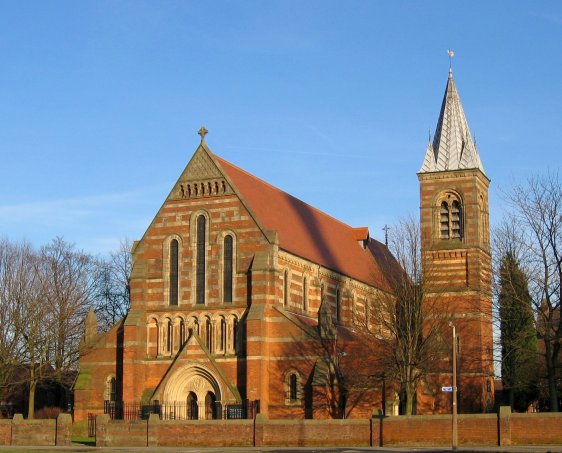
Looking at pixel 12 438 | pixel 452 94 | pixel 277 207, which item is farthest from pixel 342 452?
pixel 452 94

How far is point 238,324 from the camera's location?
189ft

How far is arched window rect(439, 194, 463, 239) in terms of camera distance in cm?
6981

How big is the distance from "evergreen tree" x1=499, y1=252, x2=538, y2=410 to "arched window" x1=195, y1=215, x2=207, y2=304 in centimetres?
1684

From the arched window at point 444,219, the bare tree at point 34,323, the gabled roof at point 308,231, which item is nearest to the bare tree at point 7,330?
the bare tree at point 34,323

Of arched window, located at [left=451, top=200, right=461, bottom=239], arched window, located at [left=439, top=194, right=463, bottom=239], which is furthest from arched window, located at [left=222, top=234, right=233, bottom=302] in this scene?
arched window, located at [left=451, top=200, right=461, bottom=239]

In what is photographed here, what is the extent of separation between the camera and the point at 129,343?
59000mm

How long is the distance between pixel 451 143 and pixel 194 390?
86.3ft

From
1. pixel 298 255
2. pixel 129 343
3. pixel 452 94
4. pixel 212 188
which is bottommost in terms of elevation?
pixel 129 343

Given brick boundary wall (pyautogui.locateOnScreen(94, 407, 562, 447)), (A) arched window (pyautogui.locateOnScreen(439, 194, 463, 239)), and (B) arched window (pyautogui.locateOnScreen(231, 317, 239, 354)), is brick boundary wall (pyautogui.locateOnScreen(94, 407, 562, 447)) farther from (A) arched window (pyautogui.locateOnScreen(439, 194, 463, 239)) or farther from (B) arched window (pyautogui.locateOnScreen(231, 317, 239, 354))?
Result: (A) arched window (pyautogui.locateOnScreen(439, 194, 463, 239))

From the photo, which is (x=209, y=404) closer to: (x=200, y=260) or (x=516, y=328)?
(x=200, y=260)

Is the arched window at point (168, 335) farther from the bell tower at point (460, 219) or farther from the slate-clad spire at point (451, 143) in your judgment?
the slate-clad spire at point (451, 143)

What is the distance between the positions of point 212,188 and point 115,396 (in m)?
13.2

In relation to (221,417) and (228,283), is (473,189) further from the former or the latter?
(221,417)

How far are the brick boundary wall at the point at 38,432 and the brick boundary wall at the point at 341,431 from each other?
85.5 inches
